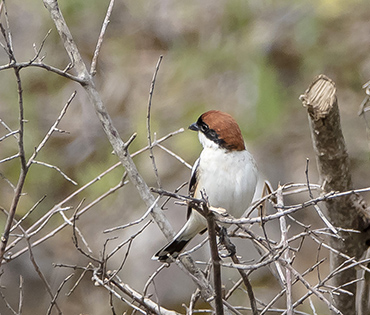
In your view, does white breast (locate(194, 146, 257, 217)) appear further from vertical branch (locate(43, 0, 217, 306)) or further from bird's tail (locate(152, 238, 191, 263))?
vertical branch (locate(43, 0, 217, 306))

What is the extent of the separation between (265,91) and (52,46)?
2.74 meters

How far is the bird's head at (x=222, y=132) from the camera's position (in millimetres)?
3448

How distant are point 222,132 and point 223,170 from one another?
0.21 metres

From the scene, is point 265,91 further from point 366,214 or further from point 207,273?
point 207,273

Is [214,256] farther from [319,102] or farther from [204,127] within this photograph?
[204,127]

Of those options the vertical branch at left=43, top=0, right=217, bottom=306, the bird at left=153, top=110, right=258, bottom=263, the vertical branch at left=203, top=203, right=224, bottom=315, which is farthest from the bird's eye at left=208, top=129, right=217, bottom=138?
the vertical branch at left=203, top=203, right=224, bottom=315

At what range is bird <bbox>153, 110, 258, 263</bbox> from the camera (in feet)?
11.2

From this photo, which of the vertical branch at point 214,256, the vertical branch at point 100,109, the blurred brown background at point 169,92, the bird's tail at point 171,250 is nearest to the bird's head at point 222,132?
the bird's tail at point 171,250

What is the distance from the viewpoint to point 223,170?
3.43 meters

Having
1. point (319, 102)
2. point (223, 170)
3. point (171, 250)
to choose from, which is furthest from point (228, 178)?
point (319, 102)

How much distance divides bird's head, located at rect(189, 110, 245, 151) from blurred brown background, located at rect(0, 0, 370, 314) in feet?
4.38

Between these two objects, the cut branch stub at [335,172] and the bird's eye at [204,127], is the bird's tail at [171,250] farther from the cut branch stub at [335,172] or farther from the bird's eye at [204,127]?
the cut branch stub at [335,172]

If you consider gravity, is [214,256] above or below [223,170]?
below

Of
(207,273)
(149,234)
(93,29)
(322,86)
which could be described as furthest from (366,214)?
(93,29)
